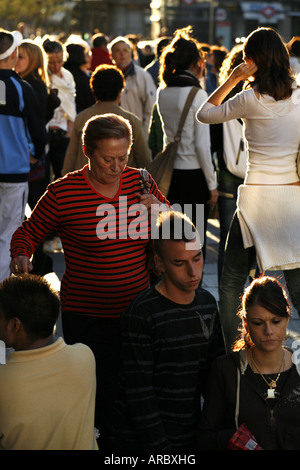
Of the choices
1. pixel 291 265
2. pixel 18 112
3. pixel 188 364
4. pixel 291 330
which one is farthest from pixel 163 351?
pixel 18 112

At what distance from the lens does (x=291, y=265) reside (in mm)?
5152

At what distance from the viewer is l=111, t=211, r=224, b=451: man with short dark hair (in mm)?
3670

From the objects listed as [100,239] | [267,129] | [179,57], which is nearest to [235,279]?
[267,129]

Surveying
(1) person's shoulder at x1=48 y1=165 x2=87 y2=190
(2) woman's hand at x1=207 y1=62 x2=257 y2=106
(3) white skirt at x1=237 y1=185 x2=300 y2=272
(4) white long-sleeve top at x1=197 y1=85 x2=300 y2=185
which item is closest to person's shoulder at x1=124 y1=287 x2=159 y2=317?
(1) person's shoulder at x1=48 y1=165 x2=87 y2=190

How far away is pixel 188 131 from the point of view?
6.68 m

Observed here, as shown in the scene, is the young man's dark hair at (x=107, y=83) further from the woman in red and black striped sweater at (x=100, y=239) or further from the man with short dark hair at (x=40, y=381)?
the man with short dark hair at (x=40, y=381)

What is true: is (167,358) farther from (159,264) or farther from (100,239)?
(100,239)

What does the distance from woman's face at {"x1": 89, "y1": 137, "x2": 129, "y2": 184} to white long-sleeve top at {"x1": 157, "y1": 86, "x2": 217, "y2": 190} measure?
7.99ft

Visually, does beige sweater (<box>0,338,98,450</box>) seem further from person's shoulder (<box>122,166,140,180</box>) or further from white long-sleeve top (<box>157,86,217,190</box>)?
white long-sleeve top (<box>157,86,217,190</box>)

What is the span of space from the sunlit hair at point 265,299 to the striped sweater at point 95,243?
Answer: 0.62 meters

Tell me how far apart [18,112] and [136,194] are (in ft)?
8.62

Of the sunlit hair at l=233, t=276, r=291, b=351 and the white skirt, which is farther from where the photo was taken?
the white skirt

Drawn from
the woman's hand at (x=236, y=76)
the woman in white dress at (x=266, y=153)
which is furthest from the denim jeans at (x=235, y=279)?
the woman's hand at (x=236, y=76)

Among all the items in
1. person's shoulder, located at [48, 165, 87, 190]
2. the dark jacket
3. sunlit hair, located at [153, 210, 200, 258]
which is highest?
person's shoulder, located at [48, 165, 87, 190]
